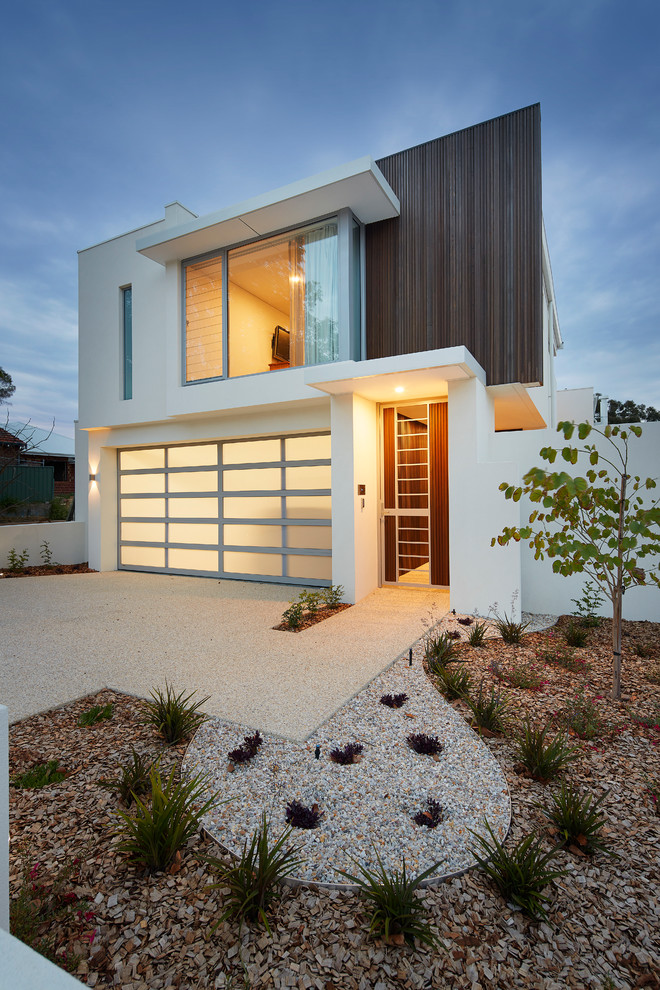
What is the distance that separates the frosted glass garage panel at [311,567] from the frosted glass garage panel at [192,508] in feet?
6.50

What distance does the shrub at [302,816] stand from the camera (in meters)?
2.26

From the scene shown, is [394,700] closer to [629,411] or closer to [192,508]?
[192,508]

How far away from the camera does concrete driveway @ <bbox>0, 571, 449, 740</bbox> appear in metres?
3.64

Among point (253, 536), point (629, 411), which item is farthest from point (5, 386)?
point (629, 411)

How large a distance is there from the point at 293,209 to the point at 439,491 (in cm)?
464

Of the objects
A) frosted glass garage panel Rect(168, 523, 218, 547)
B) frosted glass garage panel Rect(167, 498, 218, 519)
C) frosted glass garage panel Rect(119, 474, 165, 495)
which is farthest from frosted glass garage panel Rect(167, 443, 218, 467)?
frosted glass garage panel Rect(168, 523, 218, 547)

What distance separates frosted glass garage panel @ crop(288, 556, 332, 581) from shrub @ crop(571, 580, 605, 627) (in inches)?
141

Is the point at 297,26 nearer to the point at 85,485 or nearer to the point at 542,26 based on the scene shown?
the point at 542,26

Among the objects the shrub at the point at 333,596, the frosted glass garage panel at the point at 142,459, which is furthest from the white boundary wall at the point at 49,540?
the shrub at the point at 333,596

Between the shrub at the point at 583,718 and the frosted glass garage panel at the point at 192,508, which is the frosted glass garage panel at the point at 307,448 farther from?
the shrub at the point at 583,718

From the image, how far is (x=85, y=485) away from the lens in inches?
425

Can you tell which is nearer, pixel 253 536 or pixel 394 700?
pixel 394 700

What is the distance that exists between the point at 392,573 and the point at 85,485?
741 cm

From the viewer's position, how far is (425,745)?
2.89m
